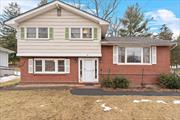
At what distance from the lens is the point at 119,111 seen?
34.0 feet

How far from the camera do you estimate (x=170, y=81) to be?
18.1m

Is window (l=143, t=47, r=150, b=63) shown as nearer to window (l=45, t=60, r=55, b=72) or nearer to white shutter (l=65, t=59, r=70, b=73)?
white shutter (l=65, t=59, r=70, b=73)

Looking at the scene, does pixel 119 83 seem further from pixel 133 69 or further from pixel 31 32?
pixel 31 32

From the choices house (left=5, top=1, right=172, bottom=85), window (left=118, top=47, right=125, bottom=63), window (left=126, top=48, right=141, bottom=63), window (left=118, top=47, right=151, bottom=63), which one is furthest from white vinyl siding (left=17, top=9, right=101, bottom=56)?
window (left=126, top=48, right=141, bottom=63)

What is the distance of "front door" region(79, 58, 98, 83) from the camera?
20188 mm

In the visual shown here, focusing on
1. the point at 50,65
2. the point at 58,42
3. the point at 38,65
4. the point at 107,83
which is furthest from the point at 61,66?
the point at 107,83

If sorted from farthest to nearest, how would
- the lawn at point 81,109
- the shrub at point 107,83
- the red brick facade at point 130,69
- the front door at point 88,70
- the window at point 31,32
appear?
the front door at point 88,70 < the red brick facade at point 130,69 < the window at point 31,32 < the shrub at point 107,83 < the lawn at point 81,109

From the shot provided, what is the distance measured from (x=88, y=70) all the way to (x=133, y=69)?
3750mm

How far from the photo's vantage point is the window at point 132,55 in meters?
20.3

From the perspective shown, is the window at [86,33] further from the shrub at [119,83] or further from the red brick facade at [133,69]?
the shrub at [119,83]

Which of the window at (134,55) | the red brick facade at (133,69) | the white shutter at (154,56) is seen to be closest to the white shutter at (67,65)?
the red brick facade at (133,69)

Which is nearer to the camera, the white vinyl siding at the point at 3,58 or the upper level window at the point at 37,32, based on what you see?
the upper level window at the point at 37,32

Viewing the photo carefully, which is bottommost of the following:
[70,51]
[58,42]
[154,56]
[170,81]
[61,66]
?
[170,81]

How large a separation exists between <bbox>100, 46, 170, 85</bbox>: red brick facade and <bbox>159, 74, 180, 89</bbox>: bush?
4.52 ft
